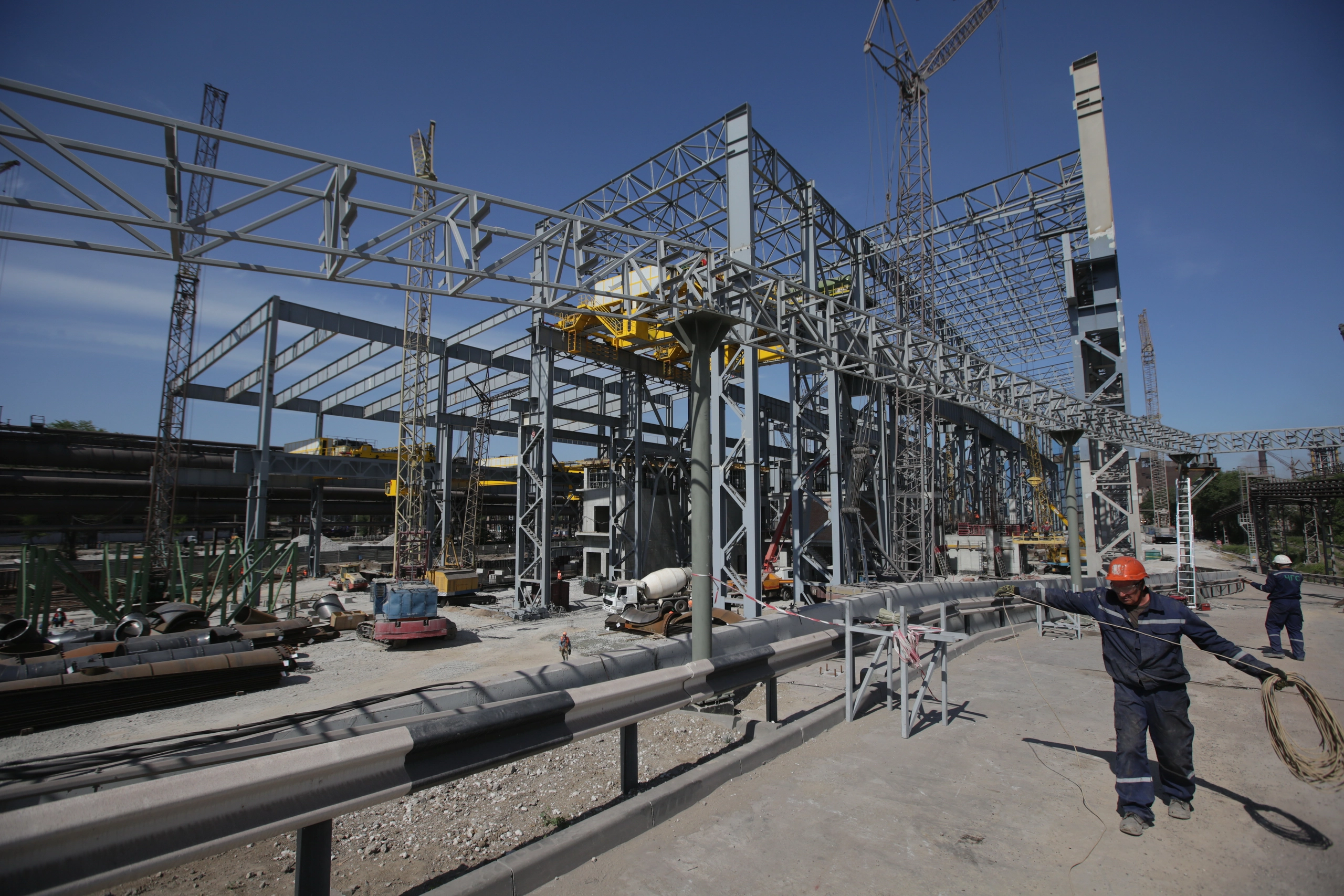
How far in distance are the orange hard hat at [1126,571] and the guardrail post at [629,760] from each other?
11.9 feet

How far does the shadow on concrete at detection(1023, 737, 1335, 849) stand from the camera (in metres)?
3.61

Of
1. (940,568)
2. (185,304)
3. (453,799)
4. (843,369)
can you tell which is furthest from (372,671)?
(185,304)

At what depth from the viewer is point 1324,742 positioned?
13.2 ft

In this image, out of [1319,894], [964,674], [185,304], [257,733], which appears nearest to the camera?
[1319,894]

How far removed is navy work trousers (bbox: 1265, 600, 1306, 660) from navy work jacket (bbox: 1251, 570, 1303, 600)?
7 cm

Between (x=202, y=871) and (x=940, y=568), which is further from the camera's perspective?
(x=940, y=568)

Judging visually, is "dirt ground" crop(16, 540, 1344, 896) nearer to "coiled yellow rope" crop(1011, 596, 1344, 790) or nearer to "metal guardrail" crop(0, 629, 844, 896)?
"coiled yellow rope" crop(1011, 596, 1344, 790)

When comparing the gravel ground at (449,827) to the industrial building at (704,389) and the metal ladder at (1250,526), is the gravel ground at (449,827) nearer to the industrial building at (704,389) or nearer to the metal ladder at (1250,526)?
the industrial building at (704,389)

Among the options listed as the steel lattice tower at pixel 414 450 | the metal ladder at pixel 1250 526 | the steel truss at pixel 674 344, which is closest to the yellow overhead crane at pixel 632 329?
the steel truss at pixel 674 344

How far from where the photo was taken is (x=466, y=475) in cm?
3781

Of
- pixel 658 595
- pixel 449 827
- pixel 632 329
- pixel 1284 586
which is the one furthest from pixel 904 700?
pixel 632 329

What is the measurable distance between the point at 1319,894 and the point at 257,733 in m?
6.19

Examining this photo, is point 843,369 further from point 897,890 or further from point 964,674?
point 897,890

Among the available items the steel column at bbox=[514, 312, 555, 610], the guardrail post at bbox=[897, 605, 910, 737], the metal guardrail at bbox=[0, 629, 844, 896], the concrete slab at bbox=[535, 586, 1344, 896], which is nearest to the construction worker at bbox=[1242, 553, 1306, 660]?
the concrete slab at bbox=[535, 586, 1344, 896]
